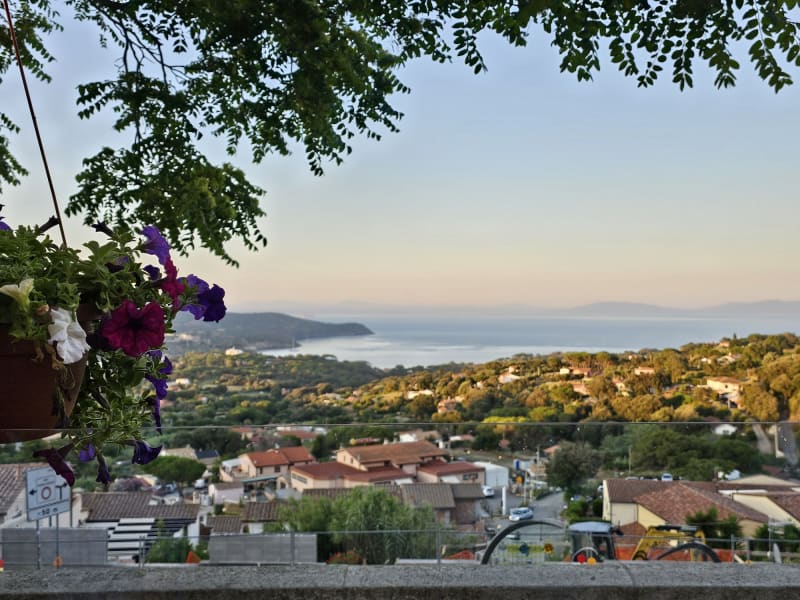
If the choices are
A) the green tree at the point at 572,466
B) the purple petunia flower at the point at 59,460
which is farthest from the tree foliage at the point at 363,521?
the purple petunia flower at the point at 59,460

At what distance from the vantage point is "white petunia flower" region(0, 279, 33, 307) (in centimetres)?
71

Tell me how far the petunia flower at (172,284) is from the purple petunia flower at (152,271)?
1cm

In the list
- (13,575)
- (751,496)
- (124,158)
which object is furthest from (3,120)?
(751,496)

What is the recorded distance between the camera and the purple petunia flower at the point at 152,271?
2.79 feet

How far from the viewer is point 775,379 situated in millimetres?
6031

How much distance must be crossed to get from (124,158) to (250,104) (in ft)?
2.15

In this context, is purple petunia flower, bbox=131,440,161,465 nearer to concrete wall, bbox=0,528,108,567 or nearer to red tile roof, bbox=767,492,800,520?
concrete wall, bbox=0,528,108,567

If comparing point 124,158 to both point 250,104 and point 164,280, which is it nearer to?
point 250,104

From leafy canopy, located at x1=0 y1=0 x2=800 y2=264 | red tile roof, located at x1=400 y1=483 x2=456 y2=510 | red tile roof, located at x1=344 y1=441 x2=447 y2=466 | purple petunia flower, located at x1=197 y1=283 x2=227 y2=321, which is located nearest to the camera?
purple petunia flower, located at x1=197 y1=283 x2=227 y2=321

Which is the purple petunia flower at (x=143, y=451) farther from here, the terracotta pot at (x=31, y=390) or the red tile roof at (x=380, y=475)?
the red tile roof at (x=380, y=475)

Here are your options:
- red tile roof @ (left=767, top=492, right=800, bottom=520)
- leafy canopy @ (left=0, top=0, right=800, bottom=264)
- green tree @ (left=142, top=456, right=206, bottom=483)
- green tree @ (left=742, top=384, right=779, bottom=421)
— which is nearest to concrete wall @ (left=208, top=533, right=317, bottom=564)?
green tree @ (left=142, top=456, right=206, bottom=483)

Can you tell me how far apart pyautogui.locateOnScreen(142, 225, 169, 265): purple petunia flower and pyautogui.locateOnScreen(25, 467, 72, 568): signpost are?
450 millimetres

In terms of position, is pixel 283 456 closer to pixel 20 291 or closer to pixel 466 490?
pixel 466 490

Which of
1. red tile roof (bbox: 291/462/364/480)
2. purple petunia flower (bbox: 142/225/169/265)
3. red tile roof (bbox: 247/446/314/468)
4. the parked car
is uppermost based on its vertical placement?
purple petunia flower (bbox: 142/225/169/265)
